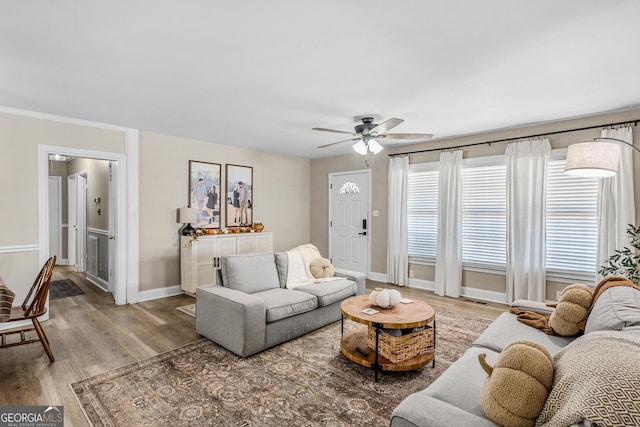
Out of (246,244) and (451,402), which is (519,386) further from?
(246,244)

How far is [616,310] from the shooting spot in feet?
5.86

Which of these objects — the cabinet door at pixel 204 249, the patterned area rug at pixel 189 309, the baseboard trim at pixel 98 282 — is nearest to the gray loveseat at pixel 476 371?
the patterned area rug at pixel 189 309

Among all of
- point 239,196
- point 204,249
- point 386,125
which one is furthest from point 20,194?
point 386,125

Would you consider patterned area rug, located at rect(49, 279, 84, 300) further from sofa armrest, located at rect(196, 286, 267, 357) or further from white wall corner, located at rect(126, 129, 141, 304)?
sofa armrest, located at rect(196, 286, 267, 357)

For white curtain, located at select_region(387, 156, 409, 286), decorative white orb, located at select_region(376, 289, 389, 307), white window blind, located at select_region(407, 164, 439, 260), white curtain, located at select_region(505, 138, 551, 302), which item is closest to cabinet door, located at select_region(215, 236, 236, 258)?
white curtain, located at select_region(387, 156, 409, 286)

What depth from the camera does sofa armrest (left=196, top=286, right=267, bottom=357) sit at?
2.88 meters

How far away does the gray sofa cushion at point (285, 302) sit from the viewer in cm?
310

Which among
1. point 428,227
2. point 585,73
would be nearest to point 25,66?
point 585,73

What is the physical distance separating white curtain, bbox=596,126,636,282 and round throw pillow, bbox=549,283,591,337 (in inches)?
79.5

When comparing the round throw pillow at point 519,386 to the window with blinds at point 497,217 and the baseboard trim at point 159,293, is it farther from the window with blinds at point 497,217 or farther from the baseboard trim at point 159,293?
the baseboard trim at point 159,293

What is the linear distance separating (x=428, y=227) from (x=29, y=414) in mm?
5093

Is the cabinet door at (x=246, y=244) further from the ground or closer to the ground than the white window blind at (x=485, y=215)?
closer to the ground

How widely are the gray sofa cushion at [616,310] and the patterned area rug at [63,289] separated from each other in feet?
20.4

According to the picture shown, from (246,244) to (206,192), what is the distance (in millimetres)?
1108
